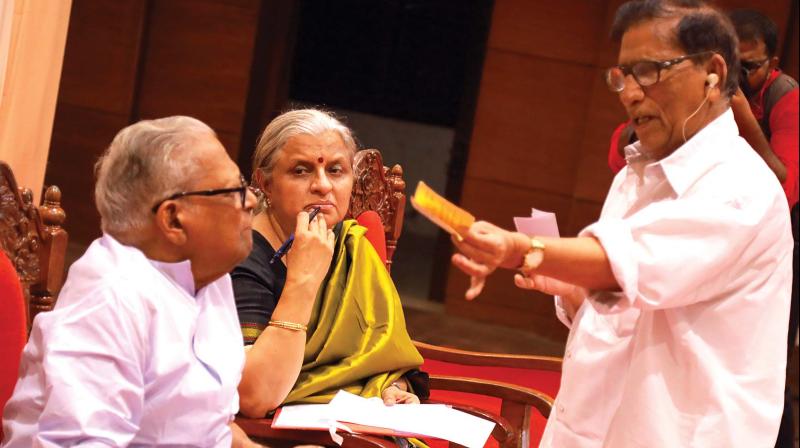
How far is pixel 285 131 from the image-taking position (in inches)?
99.7

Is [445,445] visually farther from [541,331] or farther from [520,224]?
[541,331]

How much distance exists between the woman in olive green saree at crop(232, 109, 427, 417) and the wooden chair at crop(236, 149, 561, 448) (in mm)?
250

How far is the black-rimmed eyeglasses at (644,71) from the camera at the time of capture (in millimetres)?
1702

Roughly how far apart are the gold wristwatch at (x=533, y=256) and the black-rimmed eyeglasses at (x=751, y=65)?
6.56 ft

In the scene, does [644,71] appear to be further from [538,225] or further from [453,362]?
[453,362]

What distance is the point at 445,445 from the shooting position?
287 centimetres

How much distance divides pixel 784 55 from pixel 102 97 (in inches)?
153

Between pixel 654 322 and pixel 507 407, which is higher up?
pixel 654 322

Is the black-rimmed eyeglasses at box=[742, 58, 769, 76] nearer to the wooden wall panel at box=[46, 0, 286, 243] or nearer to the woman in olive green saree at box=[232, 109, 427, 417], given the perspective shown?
the woman in olive green saree at box=[232, 109, 427, 417]

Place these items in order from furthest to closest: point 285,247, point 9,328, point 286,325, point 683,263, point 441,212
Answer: point 285,247
point 286,325
point 9,328
point 683,263
point 441,212

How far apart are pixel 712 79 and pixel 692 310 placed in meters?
0.37

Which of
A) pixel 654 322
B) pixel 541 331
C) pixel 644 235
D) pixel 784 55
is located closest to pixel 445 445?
pixel 654 322

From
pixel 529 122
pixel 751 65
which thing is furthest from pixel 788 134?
pixel 529 122

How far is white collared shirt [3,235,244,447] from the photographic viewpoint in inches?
61.9
